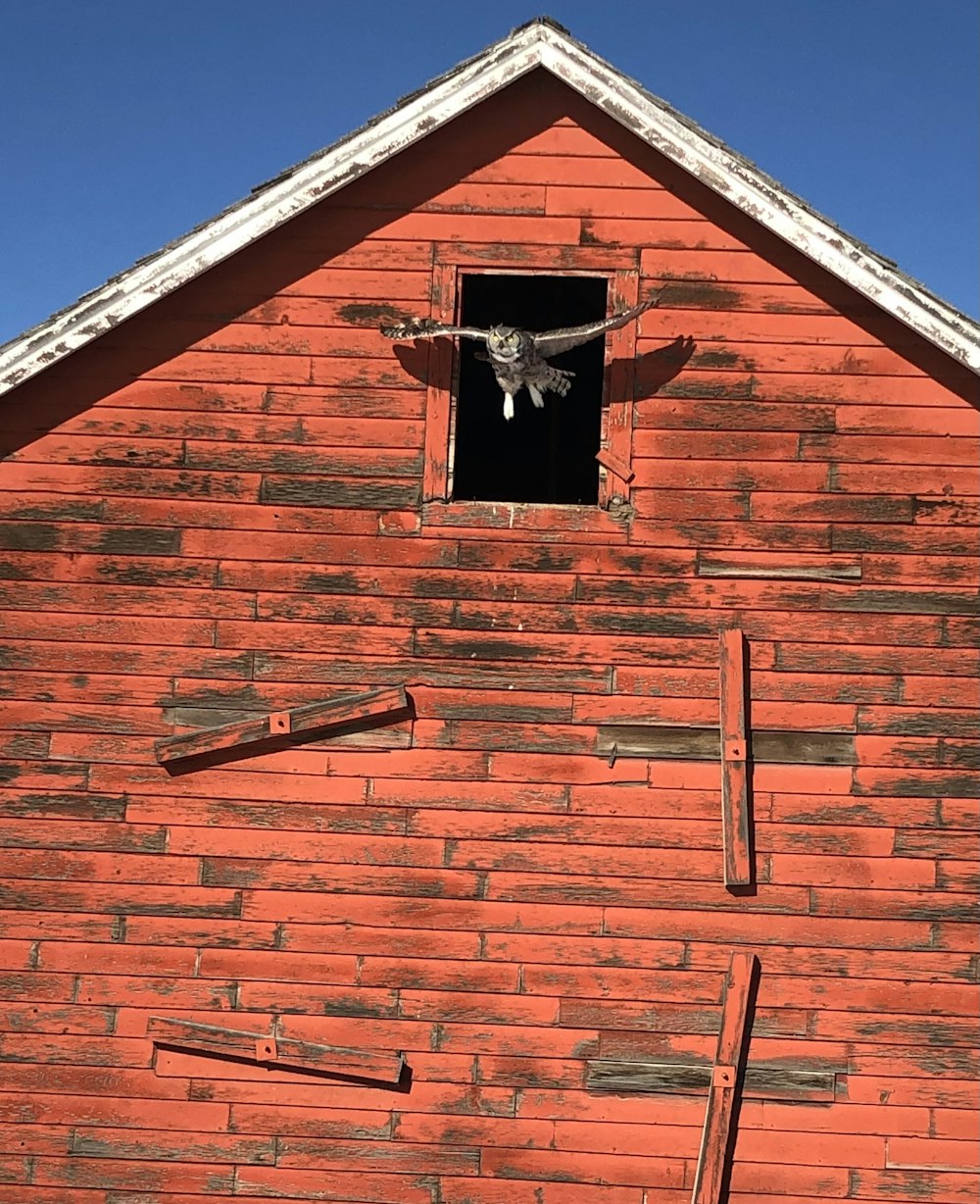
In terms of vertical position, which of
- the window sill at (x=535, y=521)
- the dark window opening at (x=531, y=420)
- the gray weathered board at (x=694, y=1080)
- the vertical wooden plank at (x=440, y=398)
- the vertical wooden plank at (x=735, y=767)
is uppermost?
the dark window opening at (x=531, y=420)

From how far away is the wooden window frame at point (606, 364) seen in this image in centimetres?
642

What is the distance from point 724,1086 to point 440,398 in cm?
454

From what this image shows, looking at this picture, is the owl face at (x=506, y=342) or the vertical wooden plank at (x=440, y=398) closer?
the owl face at (x=506, y=342)

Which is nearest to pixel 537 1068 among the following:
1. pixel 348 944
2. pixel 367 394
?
pixel 348 944

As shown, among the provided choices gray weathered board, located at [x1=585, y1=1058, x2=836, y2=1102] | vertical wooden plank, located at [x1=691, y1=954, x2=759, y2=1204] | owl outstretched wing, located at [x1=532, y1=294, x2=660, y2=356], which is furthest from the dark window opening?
gray weathered board, located at [x1=585, y1=1058, x2=836, y2=1102]

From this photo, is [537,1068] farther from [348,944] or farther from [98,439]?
[98,439]

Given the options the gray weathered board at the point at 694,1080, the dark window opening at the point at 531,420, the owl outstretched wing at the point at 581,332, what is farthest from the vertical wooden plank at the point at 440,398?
the gray weathered board at the point at 694,1080

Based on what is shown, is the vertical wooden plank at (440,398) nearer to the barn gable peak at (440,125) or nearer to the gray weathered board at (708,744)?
the barn gable peak at (440,125)

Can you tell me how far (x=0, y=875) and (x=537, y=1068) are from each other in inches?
139

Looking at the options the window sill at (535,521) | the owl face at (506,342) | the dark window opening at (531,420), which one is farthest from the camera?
the dark window opening at (531,420)

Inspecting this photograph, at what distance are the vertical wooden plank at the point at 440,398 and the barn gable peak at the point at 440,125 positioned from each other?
0.83 metres

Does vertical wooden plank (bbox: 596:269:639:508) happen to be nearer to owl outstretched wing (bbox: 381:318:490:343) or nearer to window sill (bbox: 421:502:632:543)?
window sill (bbox: 421:502:632:543)

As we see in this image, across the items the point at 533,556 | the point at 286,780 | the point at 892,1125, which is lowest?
the point at 892,1125

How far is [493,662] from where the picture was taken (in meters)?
6.39
